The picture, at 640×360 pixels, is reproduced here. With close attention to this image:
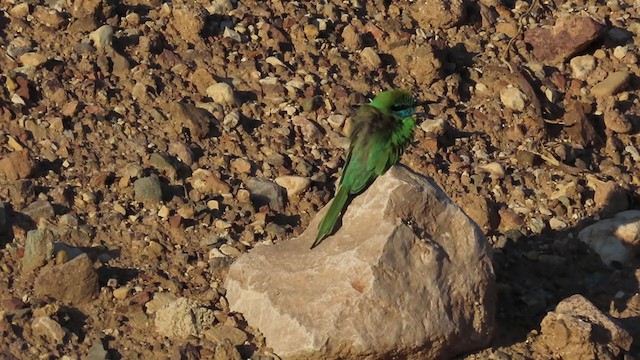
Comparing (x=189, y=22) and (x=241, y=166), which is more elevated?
(x=189, y=22)

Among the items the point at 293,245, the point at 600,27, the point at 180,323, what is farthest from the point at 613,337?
the point at 600,27

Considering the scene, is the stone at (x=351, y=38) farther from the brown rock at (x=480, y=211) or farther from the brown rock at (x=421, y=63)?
the brown rock at (x=480, y=211)

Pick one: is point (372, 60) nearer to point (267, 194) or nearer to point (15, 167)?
point (267, 194)

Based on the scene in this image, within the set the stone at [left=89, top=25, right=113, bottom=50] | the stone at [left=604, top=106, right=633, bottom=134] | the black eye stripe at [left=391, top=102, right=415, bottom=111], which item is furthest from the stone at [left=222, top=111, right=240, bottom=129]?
the stone at [left=604, top=106, right=633, bottom=134]

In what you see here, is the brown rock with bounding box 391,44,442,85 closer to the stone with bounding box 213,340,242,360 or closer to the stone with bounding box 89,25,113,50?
the stone with bounding box 89,25,113,50

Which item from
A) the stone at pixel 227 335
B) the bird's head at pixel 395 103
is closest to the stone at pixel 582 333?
the bird's head at pixel 395 103

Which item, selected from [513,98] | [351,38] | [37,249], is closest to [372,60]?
[351,38]

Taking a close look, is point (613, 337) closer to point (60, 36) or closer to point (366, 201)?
point (366, 201)
